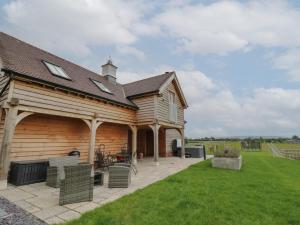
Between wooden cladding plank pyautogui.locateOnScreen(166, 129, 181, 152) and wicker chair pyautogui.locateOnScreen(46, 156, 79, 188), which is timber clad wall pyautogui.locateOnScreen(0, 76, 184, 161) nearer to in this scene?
wicker chair pyautogui.locateOnScreen(46, 156, 79, 188)

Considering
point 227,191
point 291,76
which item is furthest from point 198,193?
point 291,76

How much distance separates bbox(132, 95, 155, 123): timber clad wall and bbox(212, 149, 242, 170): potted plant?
13.5 ft

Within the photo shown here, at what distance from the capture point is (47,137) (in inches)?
282

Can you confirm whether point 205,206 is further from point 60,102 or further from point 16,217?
point 60,102

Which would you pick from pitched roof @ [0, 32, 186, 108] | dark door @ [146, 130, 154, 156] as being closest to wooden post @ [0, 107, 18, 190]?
pitched roof @ [0, 32, 186, 108]

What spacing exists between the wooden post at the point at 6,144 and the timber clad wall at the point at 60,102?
1.45 ft

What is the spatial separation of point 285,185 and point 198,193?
3.13m

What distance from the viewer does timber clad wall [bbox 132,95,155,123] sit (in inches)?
410

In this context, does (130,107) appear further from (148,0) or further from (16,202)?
(16,202)

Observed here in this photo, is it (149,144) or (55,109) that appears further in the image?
(149,144)

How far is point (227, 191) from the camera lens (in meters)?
4.68

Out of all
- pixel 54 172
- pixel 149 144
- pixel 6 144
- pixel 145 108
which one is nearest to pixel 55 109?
pixel 6 144

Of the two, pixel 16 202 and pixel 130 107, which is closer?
pixel 16 202

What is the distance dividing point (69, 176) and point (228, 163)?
722cm
